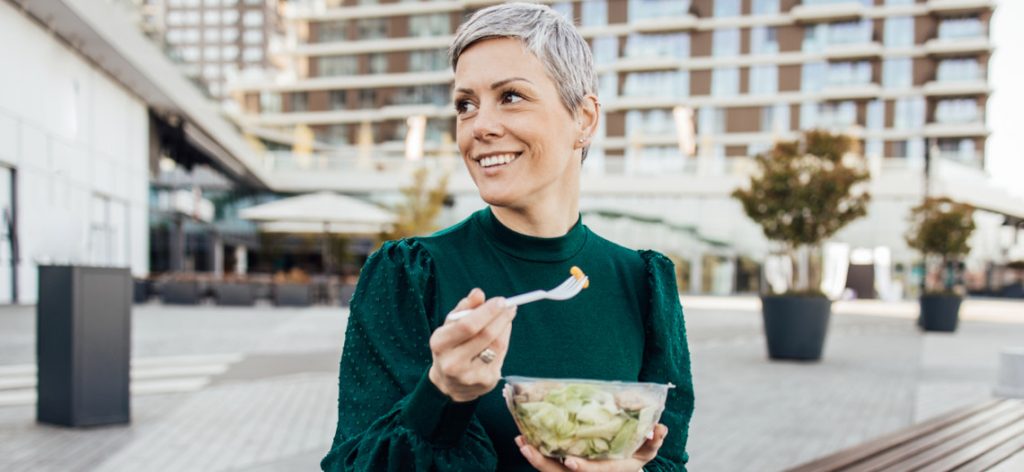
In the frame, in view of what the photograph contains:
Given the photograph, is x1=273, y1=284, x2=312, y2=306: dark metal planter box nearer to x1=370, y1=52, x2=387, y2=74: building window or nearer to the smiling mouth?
the smiling mouth

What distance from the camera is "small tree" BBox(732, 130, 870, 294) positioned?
35.2ft

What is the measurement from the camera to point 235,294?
65.4ft

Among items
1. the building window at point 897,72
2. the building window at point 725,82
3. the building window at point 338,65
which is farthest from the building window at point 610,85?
the building window at point 338,65

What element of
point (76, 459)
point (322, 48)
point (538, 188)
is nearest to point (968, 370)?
point (76, 459)

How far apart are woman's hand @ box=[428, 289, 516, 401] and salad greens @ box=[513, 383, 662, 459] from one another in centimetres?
9

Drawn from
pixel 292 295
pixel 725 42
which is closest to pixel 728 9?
pixel 725 42

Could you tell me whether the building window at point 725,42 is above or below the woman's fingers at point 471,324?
above

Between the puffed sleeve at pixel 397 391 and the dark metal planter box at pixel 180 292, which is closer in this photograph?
the puffed sleeve at pixel 397 391

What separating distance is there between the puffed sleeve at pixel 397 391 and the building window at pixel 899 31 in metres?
53.8

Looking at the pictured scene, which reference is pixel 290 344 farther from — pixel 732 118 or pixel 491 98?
pixel 732 118

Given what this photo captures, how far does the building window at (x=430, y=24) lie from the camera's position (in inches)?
2119

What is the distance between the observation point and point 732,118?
50.4 m

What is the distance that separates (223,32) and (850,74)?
9179cm

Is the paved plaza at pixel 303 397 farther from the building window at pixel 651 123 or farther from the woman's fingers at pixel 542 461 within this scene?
the building window at pixel 651 123
